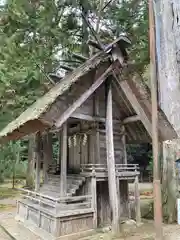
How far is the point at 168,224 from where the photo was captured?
26.3 ft

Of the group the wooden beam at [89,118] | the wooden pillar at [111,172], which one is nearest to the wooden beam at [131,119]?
the wooden beam at [89,118]

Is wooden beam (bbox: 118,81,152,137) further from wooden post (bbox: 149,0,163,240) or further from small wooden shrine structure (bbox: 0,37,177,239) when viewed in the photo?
wooden post (bbox: 149,0,163,240)

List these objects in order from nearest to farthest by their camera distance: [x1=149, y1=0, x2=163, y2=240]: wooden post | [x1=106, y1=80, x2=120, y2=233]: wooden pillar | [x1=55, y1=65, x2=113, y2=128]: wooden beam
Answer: [x1=149, y1=0, x2=163, y2=240]: wooden post
[x1=55, y1=65, x2=113, y2=128]: wooden beam
[x1=106, y1=80, x2=120, y2=233]: wooden pillar

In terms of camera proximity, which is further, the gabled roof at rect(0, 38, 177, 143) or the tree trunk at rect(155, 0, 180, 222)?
the gabled roof at rect(0, 38, 177, 143)

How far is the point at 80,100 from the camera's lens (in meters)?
6.98

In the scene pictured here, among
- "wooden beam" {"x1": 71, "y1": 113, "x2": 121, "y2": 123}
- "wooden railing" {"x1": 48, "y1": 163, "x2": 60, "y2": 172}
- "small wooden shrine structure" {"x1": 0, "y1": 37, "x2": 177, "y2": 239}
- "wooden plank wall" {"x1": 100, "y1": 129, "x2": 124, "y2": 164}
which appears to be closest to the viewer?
"small wooden shrine structure" {"x1": 0, "y1": 37, "x2": 177, "y2": 239}

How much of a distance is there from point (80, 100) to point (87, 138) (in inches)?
81.4

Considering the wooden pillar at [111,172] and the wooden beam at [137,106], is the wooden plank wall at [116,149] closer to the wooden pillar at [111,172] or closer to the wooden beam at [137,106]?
the wooden pillar at [111,172]

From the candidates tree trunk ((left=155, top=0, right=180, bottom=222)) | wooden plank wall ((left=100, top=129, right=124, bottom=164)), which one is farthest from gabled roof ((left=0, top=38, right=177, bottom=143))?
tree trunk ((left=155, top=0, right=180, bottom=222))

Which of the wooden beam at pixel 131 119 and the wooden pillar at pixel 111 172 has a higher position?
the wooden beam at pixel 131 119

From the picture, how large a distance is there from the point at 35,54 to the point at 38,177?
5.00 metres

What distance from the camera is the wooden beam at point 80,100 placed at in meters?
6.44

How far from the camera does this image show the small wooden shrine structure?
264 inches

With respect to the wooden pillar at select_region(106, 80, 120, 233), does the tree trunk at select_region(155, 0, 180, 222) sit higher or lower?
higher
